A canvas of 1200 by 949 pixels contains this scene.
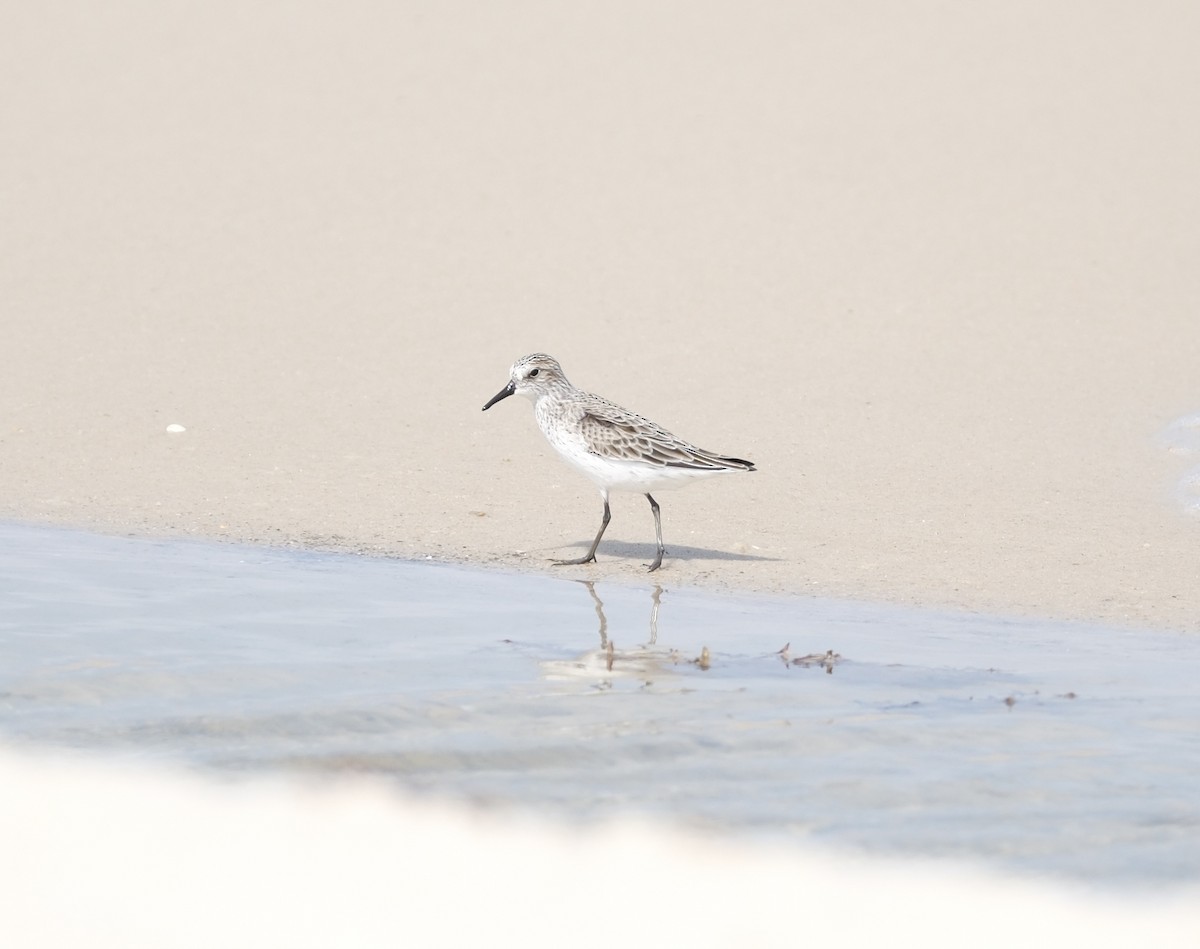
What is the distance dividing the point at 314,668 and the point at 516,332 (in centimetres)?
791

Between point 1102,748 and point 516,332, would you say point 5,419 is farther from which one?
point 1102,748

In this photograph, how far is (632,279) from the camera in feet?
50.2

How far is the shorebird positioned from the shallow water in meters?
0.96

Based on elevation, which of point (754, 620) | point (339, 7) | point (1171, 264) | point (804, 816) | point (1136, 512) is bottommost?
point (804, 816)

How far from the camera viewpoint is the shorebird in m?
8.97

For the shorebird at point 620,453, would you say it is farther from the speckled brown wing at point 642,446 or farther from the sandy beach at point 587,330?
the sandy beach at point 587,330

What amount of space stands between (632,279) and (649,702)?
9525 millimetres

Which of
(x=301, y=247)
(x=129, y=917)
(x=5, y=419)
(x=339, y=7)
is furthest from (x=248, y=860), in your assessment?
(x=339, y=7)

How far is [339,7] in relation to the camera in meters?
21.0

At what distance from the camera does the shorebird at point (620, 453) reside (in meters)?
8.97

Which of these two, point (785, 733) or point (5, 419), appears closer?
point (785, 733)

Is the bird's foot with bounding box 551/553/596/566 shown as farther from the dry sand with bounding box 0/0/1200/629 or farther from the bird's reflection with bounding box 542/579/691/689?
the bird's reflection with bounding box 542/579/691/689

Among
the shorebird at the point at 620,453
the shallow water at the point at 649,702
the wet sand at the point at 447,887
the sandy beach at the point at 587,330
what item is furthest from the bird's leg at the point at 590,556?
the wet sand at the point at 447,887

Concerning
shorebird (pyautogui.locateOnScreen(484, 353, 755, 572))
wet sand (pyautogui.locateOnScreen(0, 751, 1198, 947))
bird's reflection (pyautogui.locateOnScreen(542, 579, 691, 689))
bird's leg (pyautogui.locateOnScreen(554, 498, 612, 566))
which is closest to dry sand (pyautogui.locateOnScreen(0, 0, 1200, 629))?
bird's leg (pyautogui.locateOnScreen(554, 498, 612, 566))
